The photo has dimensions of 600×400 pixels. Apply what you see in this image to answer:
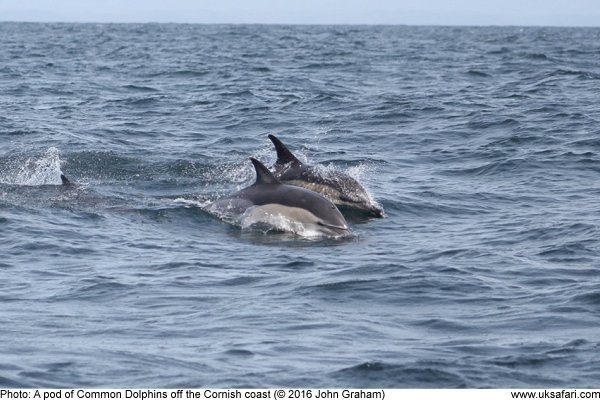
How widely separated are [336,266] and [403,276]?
84cm

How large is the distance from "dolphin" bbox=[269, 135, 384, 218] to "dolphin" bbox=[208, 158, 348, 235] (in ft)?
3.56

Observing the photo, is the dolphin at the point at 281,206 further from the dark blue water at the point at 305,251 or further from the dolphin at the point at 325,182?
the dolphin at the point at 325,182

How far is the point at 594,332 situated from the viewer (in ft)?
33.7

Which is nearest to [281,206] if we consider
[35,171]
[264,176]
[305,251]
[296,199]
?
[296,199]

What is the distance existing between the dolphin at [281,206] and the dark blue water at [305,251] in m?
0.34

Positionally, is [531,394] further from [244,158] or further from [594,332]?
[244,158]

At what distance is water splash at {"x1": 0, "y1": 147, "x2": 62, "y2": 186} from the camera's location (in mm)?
18750

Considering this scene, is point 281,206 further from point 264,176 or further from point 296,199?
point 264,176

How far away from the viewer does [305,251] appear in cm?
1383

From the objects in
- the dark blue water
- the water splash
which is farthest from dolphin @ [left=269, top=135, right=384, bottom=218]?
the water splash

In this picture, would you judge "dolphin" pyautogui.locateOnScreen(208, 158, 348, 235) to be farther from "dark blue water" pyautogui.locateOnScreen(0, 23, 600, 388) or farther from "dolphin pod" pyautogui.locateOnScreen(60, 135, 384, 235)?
"dark blue water" pyautogui.locateOnScreen(0, 23, 600, 388)

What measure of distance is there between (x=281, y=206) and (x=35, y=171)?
233 inches

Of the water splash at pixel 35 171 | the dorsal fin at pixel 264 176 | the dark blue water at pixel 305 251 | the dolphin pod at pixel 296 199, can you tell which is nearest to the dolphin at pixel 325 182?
the dolphin pod at pixel 296 199

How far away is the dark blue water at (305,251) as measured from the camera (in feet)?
30.8
